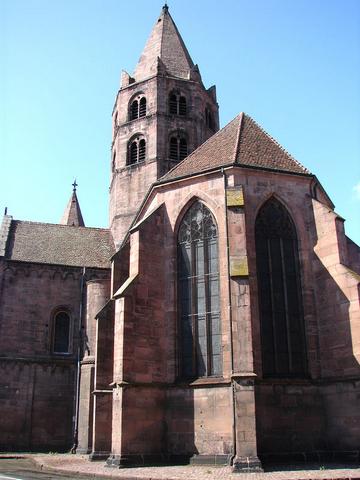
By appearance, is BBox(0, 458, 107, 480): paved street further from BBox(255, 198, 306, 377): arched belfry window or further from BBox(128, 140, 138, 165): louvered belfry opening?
BBox(128, 140, 138, 165): louvered belfry opening

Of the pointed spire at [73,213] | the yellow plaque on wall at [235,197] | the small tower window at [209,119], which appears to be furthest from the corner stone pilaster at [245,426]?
the pointed spire at [73,213]

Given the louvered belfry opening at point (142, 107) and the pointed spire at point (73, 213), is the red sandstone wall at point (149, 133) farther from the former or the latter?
the pointed spire at point (73, 213)

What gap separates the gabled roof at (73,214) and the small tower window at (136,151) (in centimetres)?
1259

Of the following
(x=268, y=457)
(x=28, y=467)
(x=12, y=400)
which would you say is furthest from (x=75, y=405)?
(x=268, y=457)

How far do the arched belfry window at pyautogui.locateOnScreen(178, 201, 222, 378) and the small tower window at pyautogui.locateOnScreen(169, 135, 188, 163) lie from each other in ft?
40.6

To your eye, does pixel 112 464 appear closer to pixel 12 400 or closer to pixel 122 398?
pixel 122 398

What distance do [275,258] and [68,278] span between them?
1455cm

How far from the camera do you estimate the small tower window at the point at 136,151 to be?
32856 millimetres

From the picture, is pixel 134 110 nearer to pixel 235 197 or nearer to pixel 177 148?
pixel 177 148

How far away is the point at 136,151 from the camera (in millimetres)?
33250

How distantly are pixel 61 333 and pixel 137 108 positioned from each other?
15.1m

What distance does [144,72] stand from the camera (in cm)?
3578

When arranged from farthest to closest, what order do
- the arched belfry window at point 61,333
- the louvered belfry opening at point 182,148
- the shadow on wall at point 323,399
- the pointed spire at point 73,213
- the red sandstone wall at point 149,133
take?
the pointed spire at point 73,213, the louvered belfry opening at point 182,148, the red sandstone wall at point 149,133, the arched belfry window at point 61,333, the shadow on wall at point 323,399

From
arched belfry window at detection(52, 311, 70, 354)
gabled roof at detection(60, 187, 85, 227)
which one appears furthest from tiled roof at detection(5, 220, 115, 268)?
gabled roof at detection(60, 187, 85, 227)
